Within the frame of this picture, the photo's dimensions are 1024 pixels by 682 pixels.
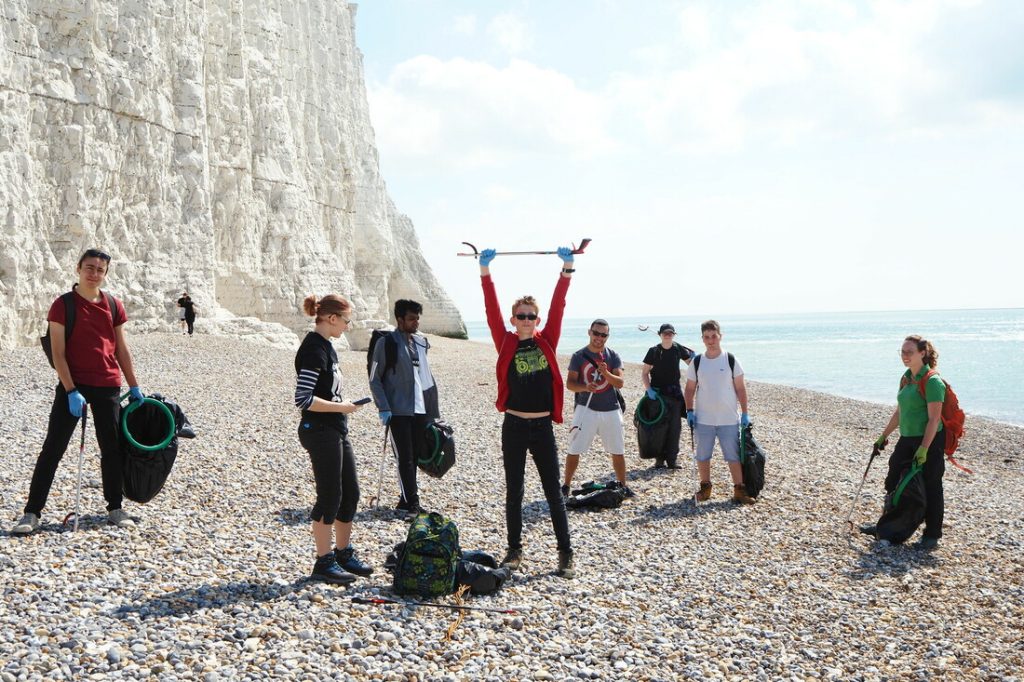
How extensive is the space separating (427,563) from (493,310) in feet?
5.91

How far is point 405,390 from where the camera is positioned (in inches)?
280

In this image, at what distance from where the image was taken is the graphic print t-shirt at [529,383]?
214 inches

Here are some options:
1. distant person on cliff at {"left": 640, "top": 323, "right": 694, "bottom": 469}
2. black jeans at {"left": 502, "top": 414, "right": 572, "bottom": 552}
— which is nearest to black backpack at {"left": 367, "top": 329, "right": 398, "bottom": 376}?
black jeans at {"left": 502, "top": 414, "right": 572, "bottom": 552}

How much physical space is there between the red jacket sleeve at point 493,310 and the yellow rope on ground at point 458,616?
1624mm

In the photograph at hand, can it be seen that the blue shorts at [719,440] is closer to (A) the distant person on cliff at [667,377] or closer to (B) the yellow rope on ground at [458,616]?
(A) the distant person on cliff at [667,377]

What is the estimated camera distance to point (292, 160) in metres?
32.4

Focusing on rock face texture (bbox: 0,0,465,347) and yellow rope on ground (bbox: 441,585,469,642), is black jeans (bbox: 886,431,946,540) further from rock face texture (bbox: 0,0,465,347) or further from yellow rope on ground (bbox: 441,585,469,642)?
rock face texture (bbox: 0,0,465,347)

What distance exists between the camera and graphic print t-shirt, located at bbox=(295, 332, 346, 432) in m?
4.88

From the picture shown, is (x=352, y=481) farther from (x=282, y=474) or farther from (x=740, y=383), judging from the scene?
(x=740, y=383)

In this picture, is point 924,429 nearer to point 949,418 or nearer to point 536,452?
point 949,418

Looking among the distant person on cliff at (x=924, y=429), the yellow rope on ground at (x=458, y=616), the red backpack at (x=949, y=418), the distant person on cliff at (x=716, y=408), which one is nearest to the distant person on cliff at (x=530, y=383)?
the yellow rope on ground at (x=458, y=616)

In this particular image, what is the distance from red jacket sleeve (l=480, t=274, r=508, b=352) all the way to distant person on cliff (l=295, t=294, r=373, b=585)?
103 cm

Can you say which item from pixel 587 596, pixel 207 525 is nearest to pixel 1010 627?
pixel 587 596

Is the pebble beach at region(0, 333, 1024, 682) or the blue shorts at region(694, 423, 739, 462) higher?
the blue shorts at region(694, 423, 739, 462)
